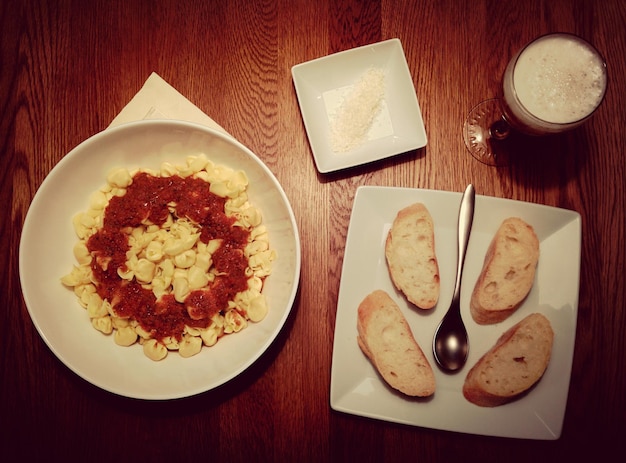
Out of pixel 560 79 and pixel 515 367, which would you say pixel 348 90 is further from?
pixel 515 367

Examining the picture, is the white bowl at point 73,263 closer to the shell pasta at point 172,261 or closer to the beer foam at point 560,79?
the shell pasta at point 172,261

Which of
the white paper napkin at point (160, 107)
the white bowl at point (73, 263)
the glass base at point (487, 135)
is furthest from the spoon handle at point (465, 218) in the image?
the white paper napkin at point (160, 107)

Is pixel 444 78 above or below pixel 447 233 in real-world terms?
above

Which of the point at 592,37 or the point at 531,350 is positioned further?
the point at 592,37

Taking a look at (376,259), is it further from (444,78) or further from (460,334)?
(444,78)

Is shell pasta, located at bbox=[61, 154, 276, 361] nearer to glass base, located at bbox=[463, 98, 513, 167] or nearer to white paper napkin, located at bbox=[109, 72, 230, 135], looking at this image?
white paper napkin, located at bbox=[109, 72, 230, 135]

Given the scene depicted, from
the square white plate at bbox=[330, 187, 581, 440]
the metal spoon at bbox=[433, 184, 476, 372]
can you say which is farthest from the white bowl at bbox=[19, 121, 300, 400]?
the metal spoon at bbox=[433, 184, 476, 372]

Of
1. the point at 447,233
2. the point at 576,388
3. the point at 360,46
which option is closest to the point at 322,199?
the point at 447,233
